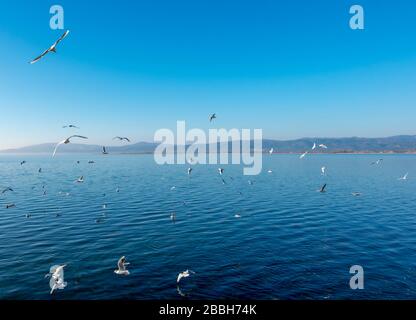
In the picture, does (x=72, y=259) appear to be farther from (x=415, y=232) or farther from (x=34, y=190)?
(x=34, y=190)

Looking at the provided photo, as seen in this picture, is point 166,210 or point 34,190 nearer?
point 166,210

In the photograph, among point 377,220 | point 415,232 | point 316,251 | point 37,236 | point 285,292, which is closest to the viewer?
point 285,292

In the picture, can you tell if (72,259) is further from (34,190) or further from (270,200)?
(34,190)

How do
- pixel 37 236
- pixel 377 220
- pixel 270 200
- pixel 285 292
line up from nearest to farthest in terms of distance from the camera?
1. pixel 285 292
2. pixel 37 236
3. pixel 377 220
4. pixel 270 200

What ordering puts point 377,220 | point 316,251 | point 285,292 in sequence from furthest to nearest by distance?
1. point 377,220
2. point 316,251
3. point 285,292

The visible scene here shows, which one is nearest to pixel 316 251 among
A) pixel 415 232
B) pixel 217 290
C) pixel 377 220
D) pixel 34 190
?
pixel 217 290
